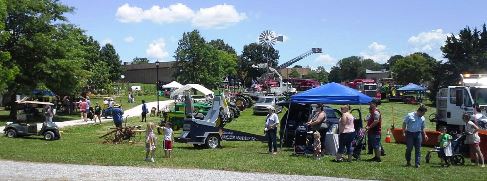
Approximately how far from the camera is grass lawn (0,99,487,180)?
1251cm

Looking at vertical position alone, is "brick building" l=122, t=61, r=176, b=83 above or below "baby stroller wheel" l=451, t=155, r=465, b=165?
above

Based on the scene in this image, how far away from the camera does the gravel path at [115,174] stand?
1193 cm

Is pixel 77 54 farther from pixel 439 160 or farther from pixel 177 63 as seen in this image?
pixel 177 63

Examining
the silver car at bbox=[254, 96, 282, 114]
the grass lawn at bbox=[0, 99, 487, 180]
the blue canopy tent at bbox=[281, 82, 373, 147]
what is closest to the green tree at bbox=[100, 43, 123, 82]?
the silver car at bbox=[254, 96, 282, 114]

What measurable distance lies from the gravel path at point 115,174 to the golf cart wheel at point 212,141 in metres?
5.41

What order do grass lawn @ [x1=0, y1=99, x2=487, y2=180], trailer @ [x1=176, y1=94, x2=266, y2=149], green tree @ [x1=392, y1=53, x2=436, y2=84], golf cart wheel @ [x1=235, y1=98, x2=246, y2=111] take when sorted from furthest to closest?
green tree @ [x1=392, y1=53, x2=436, y2=84] < golf cart wheel @ [x1=235, y1=98, x2=246, y2=111] < trailer @ [x1=176, y1=94, x2=266, y2=149] < grass lawn @ [x1=0, y1=99, x2=487, y2=180]

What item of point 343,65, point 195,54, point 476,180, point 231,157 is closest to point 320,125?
point 231,157

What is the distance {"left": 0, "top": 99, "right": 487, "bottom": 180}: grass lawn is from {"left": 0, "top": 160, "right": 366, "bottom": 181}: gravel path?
26.2 inches

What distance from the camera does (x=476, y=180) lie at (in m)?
11.6

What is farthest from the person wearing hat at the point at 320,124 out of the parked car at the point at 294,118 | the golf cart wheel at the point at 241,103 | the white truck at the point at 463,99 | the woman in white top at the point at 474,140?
the golf cart wheel at the point at 241,103

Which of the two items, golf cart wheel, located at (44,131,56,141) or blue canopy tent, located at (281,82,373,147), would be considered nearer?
blue canopy tent, located at (281,82,373,147)

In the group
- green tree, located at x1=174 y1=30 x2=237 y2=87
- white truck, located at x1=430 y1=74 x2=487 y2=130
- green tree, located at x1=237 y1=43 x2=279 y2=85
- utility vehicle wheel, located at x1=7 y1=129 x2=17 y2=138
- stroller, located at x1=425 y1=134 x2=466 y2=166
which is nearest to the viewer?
stroller, located at x1=425 y1=134 x2=466 y2=166

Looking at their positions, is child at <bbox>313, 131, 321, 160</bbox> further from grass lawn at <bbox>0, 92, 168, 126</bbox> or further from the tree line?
the tree line

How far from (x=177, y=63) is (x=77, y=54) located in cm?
4028
